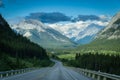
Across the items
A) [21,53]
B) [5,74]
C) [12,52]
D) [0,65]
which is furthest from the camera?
[21,53]

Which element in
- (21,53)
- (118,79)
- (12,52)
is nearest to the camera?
(118,79)

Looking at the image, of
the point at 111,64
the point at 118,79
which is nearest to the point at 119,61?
the point at 111,64

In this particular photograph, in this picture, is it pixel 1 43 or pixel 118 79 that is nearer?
pixel 118 79

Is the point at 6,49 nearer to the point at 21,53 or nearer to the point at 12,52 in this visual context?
the point at 12,52

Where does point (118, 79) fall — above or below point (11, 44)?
below

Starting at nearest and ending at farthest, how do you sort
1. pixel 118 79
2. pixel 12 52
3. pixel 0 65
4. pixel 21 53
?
pixel 118 79 → pixel 0 65 → pixel 12 52 → pixel 21 53

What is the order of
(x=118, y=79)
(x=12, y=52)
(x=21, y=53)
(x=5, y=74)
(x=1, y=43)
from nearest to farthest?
1. (x=118, y=79)
2. (x=5, y=74)
3. (x=1, y=43)
4. (x=12, y=52)
5. (x=21, y=53)

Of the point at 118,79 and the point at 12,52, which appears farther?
the point at 12,52

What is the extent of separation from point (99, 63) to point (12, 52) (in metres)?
50.3

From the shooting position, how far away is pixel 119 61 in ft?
590

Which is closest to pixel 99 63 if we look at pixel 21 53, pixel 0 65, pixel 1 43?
pixel 21 53

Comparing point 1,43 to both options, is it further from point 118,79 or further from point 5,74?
point 118,79

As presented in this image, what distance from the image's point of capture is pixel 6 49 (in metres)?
169

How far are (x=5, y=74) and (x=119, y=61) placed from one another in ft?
444
